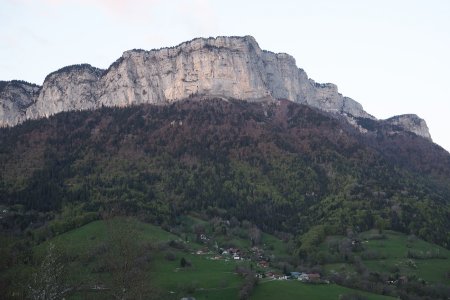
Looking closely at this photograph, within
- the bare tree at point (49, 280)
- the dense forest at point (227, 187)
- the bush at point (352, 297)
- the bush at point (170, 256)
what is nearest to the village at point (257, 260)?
the bush at point (170, 256)

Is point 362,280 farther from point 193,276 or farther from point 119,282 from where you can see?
point 119,282

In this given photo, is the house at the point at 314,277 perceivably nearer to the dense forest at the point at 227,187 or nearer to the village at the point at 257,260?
the village at the point at 257,260

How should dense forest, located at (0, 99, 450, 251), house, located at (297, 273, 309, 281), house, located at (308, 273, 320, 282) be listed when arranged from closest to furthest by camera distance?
house, located at (308, 273, 320, 282) → house, located at (297, 273, 309, 281) → dense forest, located at (0, 99, 450, 251)

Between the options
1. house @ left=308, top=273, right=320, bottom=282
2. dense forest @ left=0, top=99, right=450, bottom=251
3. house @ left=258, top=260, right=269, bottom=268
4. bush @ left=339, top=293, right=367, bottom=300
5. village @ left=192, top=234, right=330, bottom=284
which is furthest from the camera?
dense forest @ left=0, top=99, right=450, bottom=251

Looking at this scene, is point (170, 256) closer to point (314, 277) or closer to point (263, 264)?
point (263, 264)

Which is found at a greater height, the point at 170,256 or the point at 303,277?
the point at 170,256

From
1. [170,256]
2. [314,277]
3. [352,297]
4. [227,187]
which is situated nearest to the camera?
[352,297]

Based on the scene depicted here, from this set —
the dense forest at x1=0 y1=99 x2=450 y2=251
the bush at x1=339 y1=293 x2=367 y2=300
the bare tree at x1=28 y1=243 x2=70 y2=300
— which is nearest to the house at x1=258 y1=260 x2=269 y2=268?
the dense forest at x1=0 y1=99 x2=450 y2=251

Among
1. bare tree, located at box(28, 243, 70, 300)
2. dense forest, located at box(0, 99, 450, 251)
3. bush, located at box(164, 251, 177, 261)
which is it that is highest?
dense forest, located at box(0, 99, 450, 251)

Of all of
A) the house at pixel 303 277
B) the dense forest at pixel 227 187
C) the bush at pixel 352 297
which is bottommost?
the bush at pixel 352 297

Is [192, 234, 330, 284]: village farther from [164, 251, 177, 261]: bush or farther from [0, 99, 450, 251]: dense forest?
[0, 99, 450, 251]: dense forest

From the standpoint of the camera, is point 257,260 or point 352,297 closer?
point 352,297

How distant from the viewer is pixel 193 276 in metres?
93.3

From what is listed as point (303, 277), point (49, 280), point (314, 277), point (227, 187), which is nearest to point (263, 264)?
point (303, 277)
